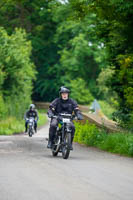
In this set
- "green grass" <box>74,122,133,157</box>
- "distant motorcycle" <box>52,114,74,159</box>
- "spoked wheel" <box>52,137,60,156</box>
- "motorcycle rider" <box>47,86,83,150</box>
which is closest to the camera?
"distant motorcycle" <box>52,114,74,159</box>

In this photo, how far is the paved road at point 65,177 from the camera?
26.4 ft

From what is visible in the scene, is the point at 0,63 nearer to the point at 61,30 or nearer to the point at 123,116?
the point at 123,116

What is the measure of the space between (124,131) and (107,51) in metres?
5.12

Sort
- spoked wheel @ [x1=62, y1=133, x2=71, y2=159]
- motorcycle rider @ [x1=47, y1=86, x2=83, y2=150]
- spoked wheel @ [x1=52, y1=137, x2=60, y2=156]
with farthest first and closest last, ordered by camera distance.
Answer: motorcycle rider @ [x1=47, y1=86, x2=83, y2=150], spoked wheel @ [x1=52, y1=137, x2=60, y2=156], spoked wheel @ [x1=62, y1=133, x2=71, y2=159]

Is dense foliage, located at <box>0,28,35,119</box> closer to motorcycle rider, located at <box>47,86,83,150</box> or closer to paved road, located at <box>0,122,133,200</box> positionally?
motorcycle rider, located at <box>47,86,83,150</box>

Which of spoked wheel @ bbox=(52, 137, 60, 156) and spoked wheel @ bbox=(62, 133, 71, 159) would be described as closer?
spoked wheel @ bbox=(62, 133, 71, 159)

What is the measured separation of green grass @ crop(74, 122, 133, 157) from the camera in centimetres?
1538

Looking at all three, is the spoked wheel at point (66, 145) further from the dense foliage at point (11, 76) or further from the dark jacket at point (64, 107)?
the dense foliage at point (11, 76)

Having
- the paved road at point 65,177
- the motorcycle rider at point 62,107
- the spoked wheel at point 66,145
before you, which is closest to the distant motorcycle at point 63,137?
the spoked wheel at point 66,145

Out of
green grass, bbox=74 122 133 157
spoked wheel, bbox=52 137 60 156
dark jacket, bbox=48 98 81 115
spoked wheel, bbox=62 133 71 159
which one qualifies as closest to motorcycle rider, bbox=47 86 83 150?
dark jacket, bbox=48 98 81 115

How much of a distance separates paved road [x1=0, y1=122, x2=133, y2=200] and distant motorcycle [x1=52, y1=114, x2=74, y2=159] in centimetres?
30

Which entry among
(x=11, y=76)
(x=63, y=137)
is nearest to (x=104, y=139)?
(x=63, y=137)

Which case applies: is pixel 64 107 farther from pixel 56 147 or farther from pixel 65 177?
pixel 65 177

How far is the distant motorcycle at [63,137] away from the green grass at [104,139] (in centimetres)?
196
